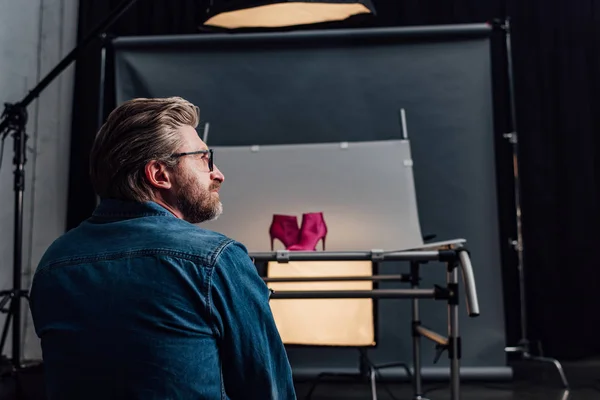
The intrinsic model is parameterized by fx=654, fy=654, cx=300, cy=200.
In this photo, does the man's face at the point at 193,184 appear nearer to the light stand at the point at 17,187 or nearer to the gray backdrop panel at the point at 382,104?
the light stand at the point at 17,187

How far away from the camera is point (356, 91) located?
3592 mm

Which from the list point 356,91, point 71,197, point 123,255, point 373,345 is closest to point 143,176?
point 123,255

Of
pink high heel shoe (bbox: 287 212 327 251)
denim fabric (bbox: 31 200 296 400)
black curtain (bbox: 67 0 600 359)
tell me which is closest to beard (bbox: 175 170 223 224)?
denim fabric (bbox: 31 200 296 400)

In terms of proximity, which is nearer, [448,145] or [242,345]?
[242,345]

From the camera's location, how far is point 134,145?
37.9 inches

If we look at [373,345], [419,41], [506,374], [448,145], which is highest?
[419,41]

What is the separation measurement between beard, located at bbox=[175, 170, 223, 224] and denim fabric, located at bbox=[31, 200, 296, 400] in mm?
150

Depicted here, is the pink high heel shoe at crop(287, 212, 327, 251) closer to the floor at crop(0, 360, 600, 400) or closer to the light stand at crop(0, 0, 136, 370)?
the floor at crop(0, 360, 600, 400)

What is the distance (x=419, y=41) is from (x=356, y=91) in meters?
0.43

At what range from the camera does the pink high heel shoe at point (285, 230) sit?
2.69 meters

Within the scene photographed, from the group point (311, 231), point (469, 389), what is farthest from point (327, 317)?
point (469, 389)

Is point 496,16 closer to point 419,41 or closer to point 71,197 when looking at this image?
point 419,41

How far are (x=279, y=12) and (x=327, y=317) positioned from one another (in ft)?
4.13

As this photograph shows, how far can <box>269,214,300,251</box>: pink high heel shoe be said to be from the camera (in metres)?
2.69
